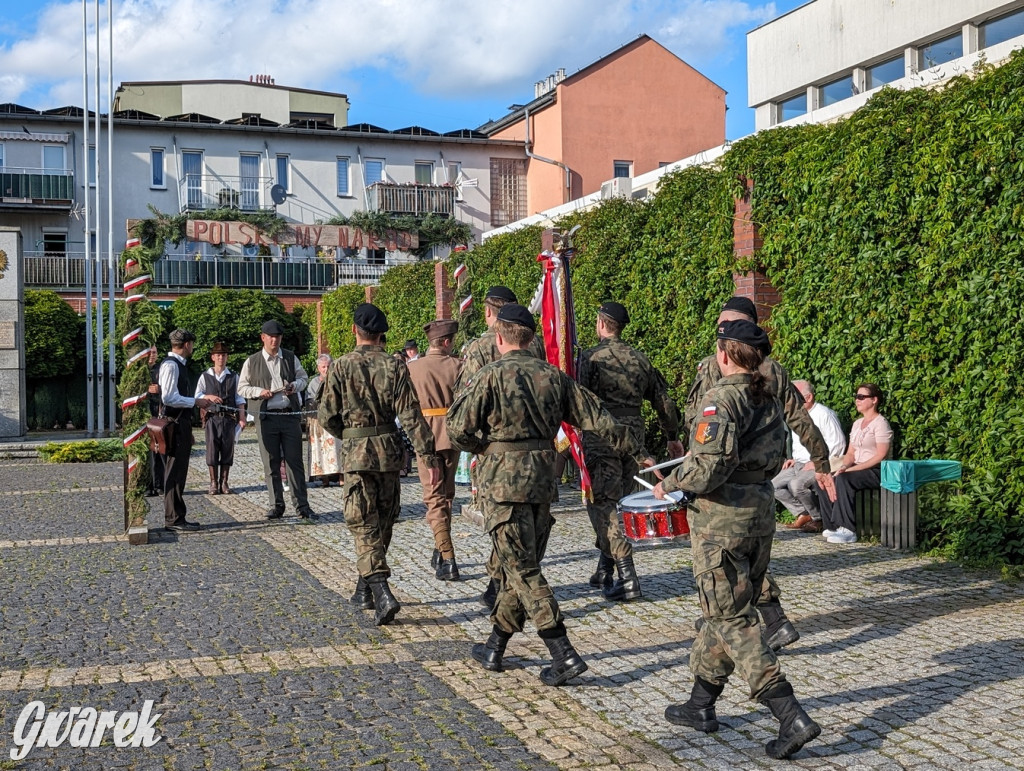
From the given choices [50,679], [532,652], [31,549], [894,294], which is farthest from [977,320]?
[31,549]

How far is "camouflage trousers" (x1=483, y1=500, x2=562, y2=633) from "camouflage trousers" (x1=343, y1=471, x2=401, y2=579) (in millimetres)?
1493

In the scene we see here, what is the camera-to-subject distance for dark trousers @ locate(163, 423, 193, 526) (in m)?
11.4

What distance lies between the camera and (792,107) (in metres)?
38.1

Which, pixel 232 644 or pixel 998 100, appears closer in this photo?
pixel 232 644

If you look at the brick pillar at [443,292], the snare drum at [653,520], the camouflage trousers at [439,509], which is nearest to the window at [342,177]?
the brick pillar at [443,292]

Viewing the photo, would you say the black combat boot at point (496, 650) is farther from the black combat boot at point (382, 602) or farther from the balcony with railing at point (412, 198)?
the balcony with railing at point (412, 198)

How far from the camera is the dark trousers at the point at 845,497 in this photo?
9.68 metres

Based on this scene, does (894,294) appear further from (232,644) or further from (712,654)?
(232,644)

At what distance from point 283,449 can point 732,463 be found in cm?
816

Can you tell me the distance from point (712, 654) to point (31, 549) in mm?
7485

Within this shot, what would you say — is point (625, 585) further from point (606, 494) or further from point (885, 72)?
point (885, 72)

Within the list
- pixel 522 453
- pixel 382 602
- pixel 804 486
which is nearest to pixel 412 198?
pixel 804 486

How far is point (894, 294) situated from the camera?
9.46 m

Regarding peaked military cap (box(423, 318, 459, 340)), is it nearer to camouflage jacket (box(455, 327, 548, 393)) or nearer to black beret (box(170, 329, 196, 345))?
camouflage jacket (box(455, 327, 548, 393))
